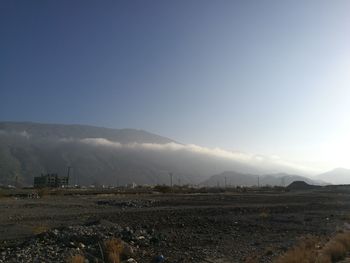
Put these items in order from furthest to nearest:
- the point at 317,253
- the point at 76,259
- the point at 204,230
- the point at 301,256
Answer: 1. the point at 204,230
2. the point at 317,253
3. the point at 301,256
4. the point at 76,259

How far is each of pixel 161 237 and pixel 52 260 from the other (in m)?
6.69

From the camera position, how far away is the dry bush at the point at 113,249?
707 inches

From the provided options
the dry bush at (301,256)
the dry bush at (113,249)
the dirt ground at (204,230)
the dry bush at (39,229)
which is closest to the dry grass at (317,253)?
the dry bush at (301,256)

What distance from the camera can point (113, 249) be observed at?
1861cm

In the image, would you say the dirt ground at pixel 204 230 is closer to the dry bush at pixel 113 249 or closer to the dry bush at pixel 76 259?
the dry bush at pixel 113 249

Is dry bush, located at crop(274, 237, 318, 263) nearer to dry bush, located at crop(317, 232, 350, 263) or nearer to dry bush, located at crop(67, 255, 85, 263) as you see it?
dry bush, located at crop(317, 232, 350, 263)

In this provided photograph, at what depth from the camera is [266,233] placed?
27.4 meters

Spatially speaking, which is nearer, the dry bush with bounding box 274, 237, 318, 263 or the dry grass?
the dry bush with bounding box 274, 237, 318, 263

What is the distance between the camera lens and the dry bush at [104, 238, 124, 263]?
707 inches

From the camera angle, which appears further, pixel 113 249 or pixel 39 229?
pixel 39 229

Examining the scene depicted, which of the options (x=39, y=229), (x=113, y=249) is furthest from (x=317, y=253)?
(x=39, y=229)

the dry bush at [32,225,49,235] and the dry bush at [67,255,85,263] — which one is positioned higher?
the dry bush at [32,225,49,235]

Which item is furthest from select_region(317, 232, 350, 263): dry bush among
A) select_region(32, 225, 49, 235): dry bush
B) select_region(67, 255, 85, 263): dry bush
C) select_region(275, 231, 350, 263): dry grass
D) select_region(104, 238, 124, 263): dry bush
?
select_region(32, 225, 49, 235): dry bush

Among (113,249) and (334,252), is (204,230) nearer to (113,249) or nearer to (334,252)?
(334,252)
